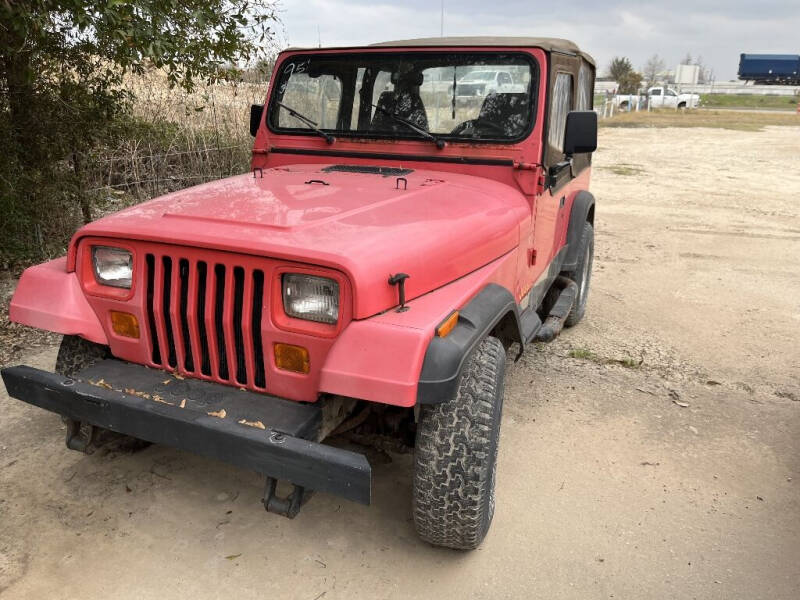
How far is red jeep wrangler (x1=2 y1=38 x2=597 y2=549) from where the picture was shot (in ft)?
6.88

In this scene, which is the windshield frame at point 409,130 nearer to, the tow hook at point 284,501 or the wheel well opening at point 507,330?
the wheel well opening at point 507,330

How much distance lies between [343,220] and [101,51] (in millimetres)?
3607

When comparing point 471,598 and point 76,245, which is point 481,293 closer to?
point 471,598

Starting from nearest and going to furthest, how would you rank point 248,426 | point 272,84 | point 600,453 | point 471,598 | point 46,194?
point 248,426, point 471,598, point 600,453, point 272,84, point 46,194

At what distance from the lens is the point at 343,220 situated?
2482mm

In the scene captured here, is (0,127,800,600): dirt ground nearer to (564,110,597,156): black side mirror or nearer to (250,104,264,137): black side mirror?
(564,110,597,156): black side mirror

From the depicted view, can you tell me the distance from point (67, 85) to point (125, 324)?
11.5 feet

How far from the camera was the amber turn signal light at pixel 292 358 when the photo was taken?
2.26 meters

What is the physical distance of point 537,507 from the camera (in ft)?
9.38

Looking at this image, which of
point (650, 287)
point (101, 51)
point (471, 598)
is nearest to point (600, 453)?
point (471, 598)

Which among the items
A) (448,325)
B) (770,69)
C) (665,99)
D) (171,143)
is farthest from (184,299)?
(770,69)

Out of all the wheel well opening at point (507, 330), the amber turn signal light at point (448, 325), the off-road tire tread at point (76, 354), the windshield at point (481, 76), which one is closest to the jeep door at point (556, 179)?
the windshield at point (481, 76)

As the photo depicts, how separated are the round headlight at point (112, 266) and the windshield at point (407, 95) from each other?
149 centimetres

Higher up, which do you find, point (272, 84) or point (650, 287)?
point (272, 84)
